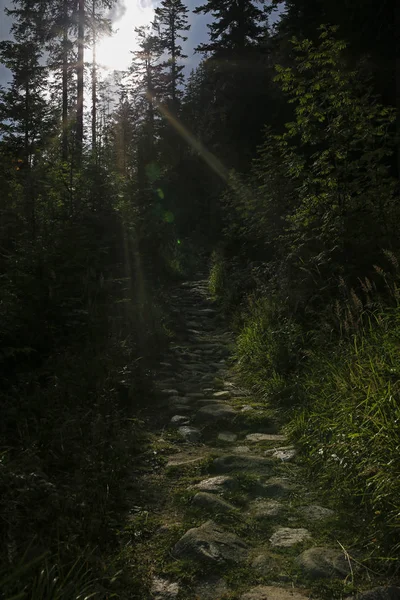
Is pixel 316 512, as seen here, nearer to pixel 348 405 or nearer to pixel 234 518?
pixel 234 518

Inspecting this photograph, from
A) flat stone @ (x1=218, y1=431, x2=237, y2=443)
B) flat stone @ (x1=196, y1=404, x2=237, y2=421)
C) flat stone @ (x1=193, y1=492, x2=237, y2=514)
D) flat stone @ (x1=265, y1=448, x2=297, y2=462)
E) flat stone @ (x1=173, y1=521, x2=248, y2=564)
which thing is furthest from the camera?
flat stone @ (x1=196, y1=404, x2=237, y2=421)

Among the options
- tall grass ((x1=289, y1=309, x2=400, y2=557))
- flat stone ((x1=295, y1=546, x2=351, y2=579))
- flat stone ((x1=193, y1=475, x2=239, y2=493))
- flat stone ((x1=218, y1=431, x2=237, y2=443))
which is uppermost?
tall grass ((x1=289, y1=309, x2=400, y2=557))

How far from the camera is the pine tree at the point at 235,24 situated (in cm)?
2503

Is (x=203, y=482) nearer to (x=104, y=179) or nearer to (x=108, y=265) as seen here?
(x=108, y=265)

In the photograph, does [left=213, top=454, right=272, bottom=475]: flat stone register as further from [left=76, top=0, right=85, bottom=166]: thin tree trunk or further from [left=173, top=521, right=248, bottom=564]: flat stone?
[left=76, top=0, right=85, bottom=166]: thin tree trunk

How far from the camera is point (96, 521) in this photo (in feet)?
9.26

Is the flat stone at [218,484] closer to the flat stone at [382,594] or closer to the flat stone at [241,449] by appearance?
the flat stone at [241,449]

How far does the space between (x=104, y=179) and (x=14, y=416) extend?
884 centimetres

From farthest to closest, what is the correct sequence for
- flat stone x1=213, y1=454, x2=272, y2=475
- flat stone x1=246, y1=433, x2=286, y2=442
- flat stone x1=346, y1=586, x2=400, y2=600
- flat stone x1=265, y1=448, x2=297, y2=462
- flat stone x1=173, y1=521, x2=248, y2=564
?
1. flat stone x1=246, y1=433, x2=286, y2=442
2. flat stone x1=265, y1=448, x2=297, y2=462
3. flat stone x1=213, y1=454, x2=272, y2=475
4. flat stone x1=173, y1=521, x2=248, y2=564
5. flat stone x1=346, y1=586, x2=400, y2=600

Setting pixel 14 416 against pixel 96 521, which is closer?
pixel 96 521

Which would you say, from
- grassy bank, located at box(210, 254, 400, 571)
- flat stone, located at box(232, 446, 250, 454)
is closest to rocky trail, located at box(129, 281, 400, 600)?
flat stone, located at box(232, 446, 250, 454)

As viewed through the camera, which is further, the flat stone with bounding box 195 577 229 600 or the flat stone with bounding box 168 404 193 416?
the flat stone with bounding box 168 404 193 416

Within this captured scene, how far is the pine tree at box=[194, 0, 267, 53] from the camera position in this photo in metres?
25.0

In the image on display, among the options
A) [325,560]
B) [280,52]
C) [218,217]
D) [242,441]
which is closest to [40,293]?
[242,441]
